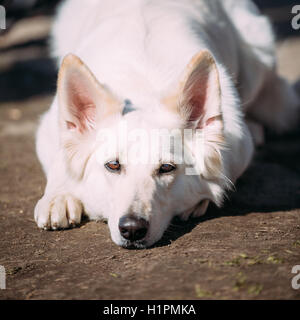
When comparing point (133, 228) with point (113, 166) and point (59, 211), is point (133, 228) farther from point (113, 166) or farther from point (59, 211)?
point (59, 211)

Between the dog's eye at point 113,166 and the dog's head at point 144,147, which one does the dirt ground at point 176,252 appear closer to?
the dog's head at point 144,147

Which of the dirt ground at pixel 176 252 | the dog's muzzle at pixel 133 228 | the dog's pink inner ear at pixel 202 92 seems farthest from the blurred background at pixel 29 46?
the dog's muzzle at pixel 133 228

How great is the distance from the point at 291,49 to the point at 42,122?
20.3 ft

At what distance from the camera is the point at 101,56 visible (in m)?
4.18

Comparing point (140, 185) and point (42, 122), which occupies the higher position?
point (140, 185)

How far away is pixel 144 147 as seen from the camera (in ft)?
10.5

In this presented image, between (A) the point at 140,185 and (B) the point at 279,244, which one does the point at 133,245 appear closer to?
(A) the point at 140,185

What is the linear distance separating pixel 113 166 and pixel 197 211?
2.38ft

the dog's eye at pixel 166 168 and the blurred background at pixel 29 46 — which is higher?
the dog's eye at pixel 166 168

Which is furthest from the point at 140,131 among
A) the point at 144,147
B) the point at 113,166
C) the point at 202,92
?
the point at 202,92

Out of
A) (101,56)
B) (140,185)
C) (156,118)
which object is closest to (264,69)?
(101,56)

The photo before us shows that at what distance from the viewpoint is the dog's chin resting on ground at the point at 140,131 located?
3213 millimetres

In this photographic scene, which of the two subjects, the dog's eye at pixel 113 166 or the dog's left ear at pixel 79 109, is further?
the dog's left ear at pixel 79 109

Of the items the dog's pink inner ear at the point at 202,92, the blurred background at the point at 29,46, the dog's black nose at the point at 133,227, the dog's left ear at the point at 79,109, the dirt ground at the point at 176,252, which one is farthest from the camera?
the blurred background at the point at 29,46
